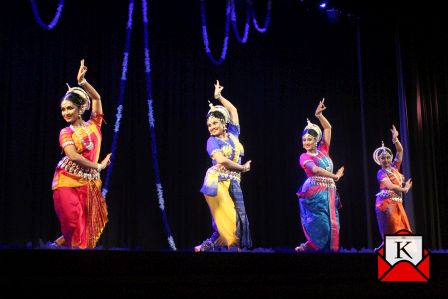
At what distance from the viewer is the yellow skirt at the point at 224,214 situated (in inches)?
228

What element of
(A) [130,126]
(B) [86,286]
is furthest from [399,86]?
(B) [86,286]

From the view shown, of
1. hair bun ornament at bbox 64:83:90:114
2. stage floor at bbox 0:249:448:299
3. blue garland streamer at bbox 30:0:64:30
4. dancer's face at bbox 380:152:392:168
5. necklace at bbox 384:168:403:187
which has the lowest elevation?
stage floor at bbox 0:249:448:299

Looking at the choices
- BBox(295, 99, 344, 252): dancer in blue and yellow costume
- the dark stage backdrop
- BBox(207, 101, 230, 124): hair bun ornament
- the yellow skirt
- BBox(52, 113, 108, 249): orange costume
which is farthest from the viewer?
BBox(295, 99, 344, 252): dancer in blue and yellow costume

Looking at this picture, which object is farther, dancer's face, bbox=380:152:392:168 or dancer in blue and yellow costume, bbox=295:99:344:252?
dancer's face, bbox=380:152:392:168

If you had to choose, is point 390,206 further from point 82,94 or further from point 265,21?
point 82,94

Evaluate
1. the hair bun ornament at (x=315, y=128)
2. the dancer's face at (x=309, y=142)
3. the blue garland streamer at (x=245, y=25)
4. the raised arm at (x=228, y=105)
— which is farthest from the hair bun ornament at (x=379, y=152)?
the blue garland streamer at (x=245, y=25)

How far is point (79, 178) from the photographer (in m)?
5.07

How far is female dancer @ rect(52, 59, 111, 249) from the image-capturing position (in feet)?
16.4

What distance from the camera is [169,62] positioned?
6.13m

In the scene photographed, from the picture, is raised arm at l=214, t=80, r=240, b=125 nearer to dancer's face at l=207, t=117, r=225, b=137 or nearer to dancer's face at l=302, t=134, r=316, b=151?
dancer's face at l=207, t=117, r=225, b=137
